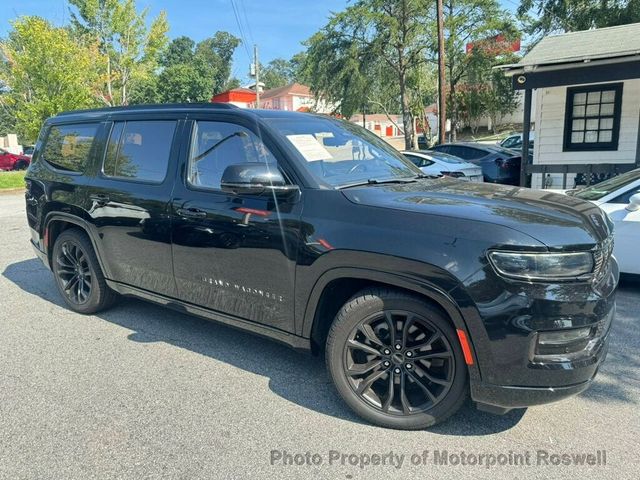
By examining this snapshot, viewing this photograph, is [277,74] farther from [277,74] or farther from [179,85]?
[179,85]

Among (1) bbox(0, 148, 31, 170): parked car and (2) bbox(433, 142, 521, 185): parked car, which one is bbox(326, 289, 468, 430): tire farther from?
(1) bbox(0, 148, 31, 170): parked car

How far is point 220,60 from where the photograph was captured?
103 m

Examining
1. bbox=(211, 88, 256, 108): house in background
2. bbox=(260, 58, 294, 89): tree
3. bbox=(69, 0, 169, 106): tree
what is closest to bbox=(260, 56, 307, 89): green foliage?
bbox=(260, 58, 294, 89): tree

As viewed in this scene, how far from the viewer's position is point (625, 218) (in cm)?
508

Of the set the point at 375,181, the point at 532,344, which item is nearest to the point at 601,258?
the point at 532,344

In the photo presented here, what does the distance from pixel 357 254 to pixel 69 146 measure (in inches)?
135

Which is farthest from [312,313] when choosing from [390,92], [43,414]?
[390,92]

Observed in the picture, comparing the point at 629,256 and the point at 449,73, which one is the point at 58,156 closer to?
the point at 629,256

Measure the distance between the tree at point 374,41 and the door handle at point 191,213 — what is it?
22.2 metres

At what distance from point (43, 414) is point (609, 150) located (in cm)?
1252

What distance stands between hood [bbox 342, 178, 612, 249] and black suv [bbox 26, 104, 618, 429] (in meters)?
0.01

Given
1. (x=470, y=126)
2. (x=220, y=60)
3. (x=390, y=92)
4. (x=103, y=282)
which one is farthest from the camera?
(x=220, y=60)

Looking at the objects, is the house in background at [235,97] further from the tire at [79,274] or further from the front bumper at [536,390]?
the front bumper at [536,390]

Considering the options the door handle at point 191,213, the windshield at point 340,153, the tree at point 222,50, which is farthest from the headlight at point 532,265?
the tree at point 222,50
